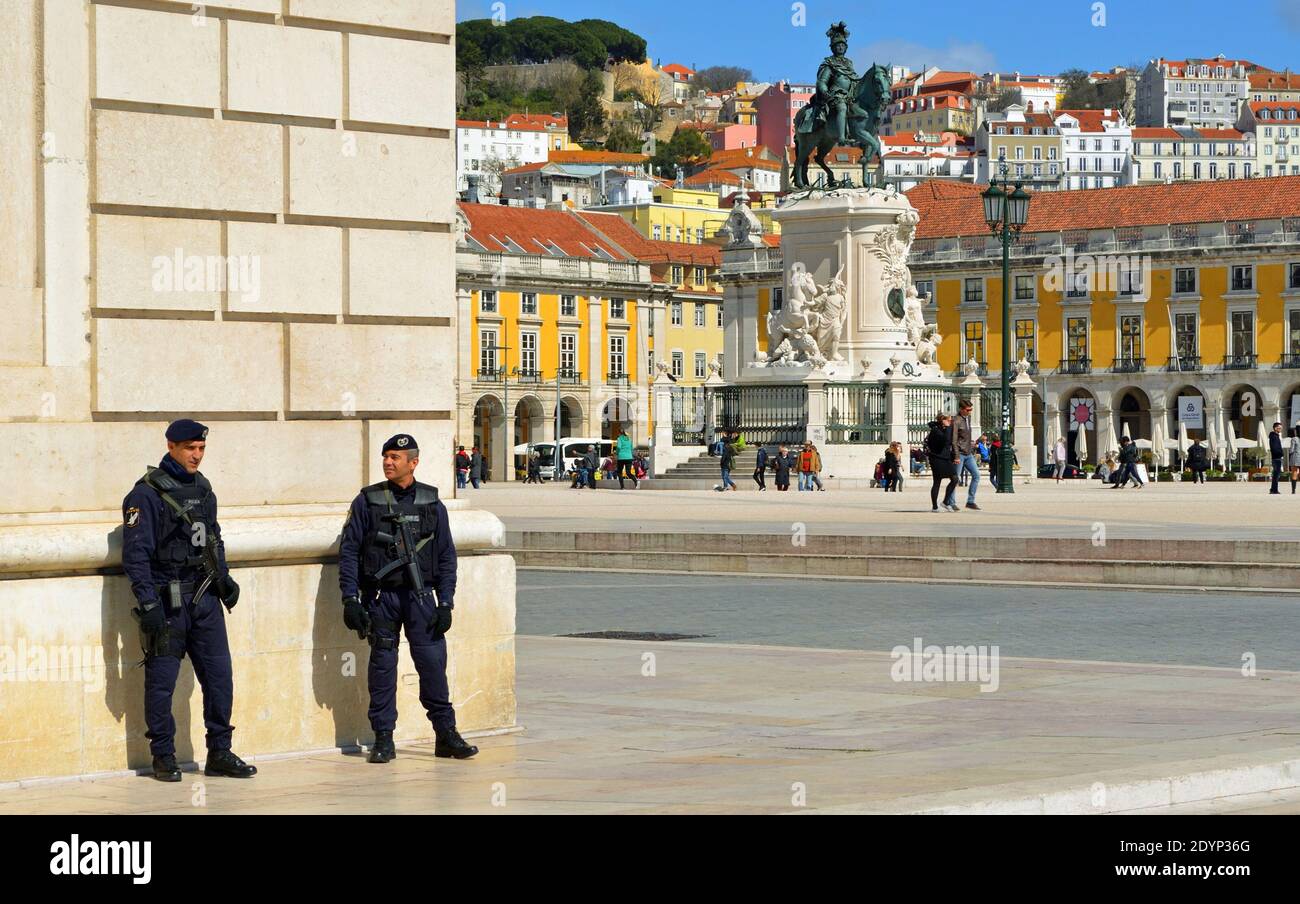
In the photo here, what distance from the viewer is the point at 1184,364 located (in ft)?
313

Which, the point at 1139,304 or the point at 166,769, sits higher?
the point at 1139,304

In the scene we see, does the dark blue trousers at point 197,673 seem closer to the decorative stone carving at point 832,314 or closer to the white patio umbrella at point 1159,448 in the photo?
the decorative stone carving at point 832,314

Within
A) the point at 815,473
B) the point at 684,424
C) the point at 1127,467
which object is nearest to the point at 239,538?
the point at 815,473

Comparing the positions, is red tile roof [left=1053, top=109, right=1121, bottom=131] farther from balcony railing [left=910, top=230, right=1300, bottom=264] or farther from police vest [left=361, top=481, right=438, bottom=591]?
police vest [left=361, top=481, right=438, bottom=591]

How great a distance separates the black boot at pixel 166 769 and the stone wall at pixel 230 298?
25 centimetres

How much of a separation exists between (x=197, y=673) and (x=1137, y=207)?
3631 inches

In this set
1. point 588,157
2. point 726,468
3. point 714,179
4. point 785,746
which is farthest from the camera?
point 588,157

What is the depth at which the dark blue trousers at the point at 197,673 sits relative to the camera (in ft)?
29.9

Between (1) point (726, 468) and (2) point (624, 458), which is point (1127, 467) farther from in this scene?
(2) point (624, 458)

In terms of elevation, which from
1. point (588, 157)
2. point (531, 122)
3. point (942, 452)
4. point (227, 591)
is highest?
point (531, 122)

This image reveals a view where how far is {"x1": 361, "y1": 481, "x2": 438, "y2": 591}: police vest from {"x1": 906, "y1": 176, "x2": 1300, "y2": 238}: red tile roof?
87.9 meters

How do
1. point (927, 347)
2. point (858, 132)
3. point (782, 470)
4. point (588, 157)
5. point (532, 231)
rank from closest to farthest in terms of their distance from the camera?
point (782, 470) < point (858, 132) < point (927, 347) < point (532, 231) < point (588, 157)

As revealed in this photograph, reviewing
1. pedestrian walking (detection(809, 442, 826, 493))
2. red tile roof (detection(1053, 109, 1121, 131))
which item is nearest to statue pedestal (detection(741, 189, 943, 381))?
pedestrian walking (detection(809, 442, 826, 493))
